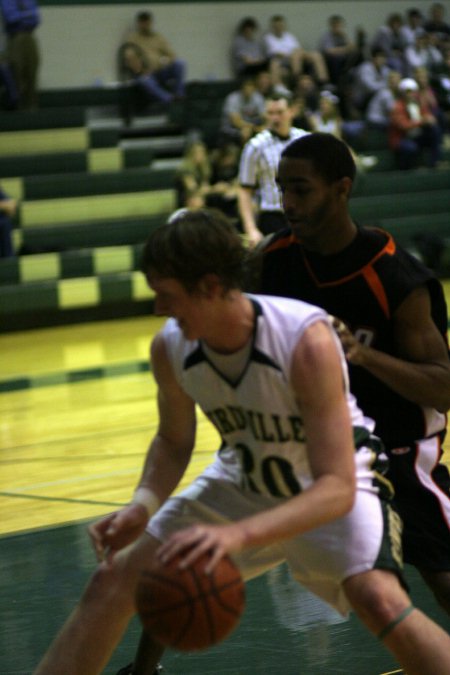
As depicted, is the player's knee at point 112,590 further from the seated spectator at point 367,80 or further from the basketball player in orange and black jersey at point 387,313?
the seated spectator at point 367,80

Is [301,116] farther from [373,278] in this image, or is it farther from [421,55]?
[373,278]

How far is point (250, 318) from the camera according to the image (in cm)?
246

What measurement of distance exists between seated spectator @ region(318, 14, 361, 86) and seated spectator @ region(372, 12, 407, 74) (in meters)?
0.39

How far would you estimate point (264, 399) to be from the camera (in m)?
2.45

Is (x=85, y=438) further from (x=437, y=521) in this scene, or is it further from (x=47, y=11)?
(x=47, y=11)

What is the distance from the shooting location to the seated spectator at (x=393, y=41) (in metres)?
16.4

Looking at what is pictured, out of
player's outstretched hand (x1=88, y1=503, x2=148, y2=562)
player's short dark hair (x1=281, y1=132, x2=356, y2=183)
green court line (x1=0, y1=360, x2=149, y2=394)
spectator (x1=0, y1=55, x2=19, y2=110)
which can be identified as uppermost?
player's short dark hair (x1=281, y1=132, x2=356, y2=183)

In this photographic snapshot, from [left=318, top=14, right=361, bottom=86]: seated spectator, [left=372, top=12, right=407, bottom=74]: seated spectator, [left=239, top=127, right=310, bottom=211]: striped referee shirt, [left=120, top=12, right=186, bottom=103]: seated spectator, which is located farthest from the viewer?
[left=372, top=12, right=407, bottom=74]: seated spectator

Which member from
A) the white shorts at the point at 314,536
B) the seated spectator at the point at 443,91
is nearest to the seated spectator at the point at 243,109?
the seated spectator at the point at 443,91

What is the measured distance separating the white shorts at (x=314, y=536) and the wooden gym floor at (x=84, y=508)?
0.77m

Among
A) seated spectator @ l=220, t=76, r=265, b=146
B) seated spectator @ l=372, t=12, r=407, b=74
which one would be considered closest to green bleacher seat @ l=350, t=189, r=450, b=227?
seated spectator @ l=220, t=76, r=265, b=146

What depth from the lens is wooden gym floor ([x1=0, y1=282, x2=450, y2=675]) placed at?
11.2 ft

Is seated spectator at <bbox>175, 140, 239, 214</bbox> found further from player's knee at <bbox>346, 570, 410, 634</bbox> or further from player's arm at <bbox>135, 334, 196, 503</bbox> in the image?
player's knee at <bbox>346, 570, 410, 634</bbox>

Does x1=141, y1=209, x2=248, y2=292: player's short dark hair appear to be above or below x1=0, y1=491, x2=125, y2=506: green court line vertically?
above
